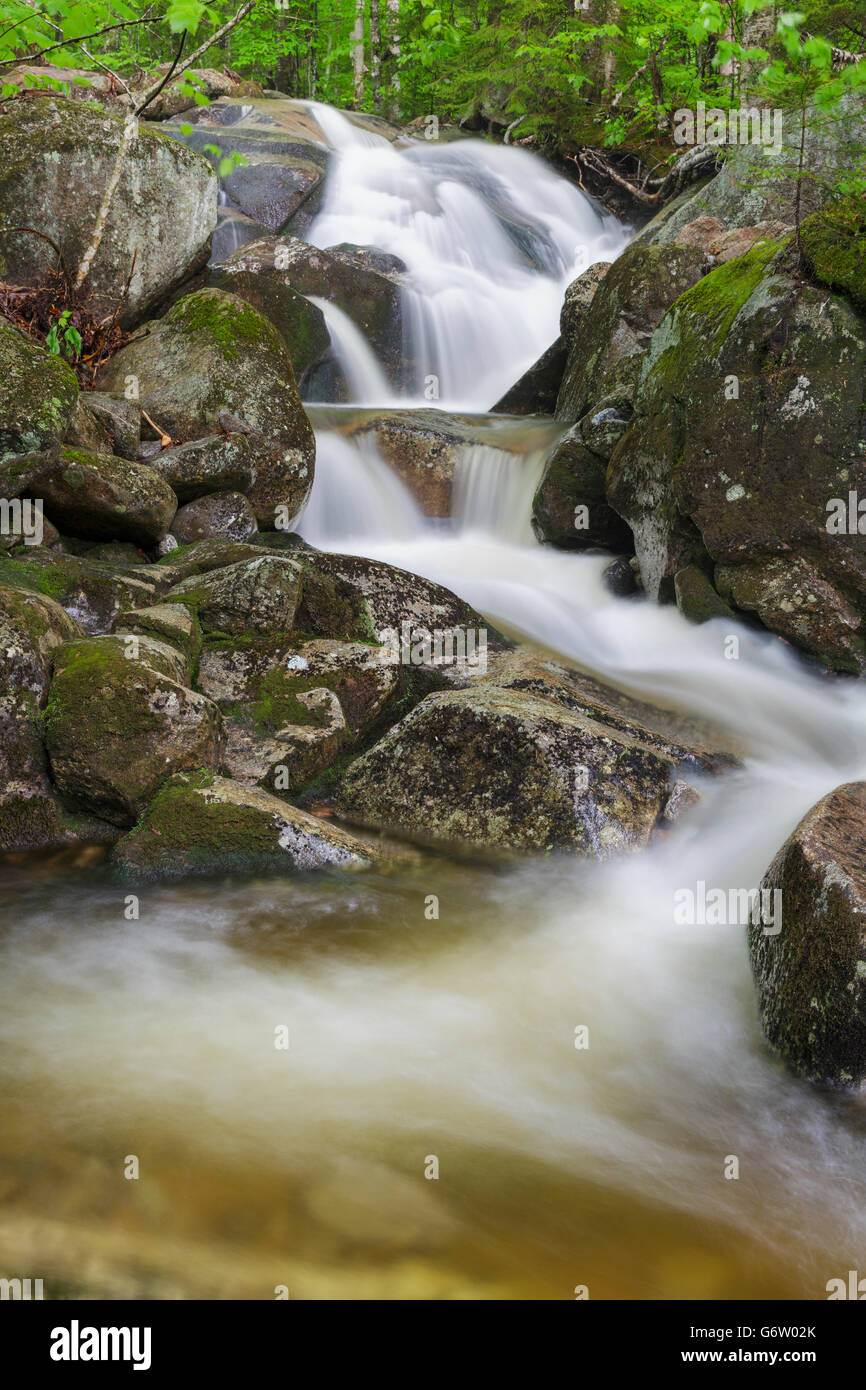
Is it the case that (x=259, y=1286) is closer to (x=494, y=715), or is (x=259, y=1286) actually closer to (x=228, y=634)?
(x=494, y=715)

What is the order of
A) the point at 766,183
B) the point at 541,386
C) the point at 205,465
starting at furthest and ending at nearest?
the point at 541,386
the point at 766,183
the point at 205,465

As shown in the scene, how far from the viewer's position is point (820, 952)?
11.3 ft

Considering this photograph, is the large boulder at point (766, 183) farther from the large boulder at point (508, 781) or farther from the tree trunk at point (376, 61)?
the tree trunk at point (376, 61)

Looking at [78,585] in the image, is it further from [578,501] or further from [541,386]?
[541,386]

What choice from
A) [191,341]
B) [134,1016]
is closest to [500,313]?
[191,341]

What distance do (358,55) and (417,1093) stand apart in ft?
94.0

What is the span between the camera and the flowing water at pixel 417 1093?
102 inches

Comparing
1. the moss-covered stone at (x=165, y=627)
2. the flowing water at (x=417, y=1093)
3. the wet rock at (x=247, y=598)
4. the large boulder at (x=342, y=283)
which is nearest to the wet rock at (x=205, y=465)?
the wet rock at (x=247, y=598)

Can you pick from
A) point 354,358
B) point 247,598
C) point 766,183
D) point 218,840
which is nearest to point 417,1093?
point 218,840

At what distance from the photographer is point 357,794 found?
5617mm

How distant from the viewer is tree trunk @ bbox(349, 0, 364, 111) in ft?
80.5

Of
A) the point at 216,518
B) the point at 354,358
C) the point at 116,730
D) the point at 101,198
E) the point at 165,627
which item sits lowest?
the point at 116,730

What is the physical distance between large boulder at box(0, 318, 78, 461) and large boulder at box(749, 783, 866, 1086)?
17.3 ft

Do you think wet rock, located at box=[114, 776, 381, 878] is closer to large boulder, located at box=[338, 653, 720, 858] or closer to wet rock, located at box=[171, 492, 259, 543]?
large boulder, located at box=[338, 653, 720, 858]
